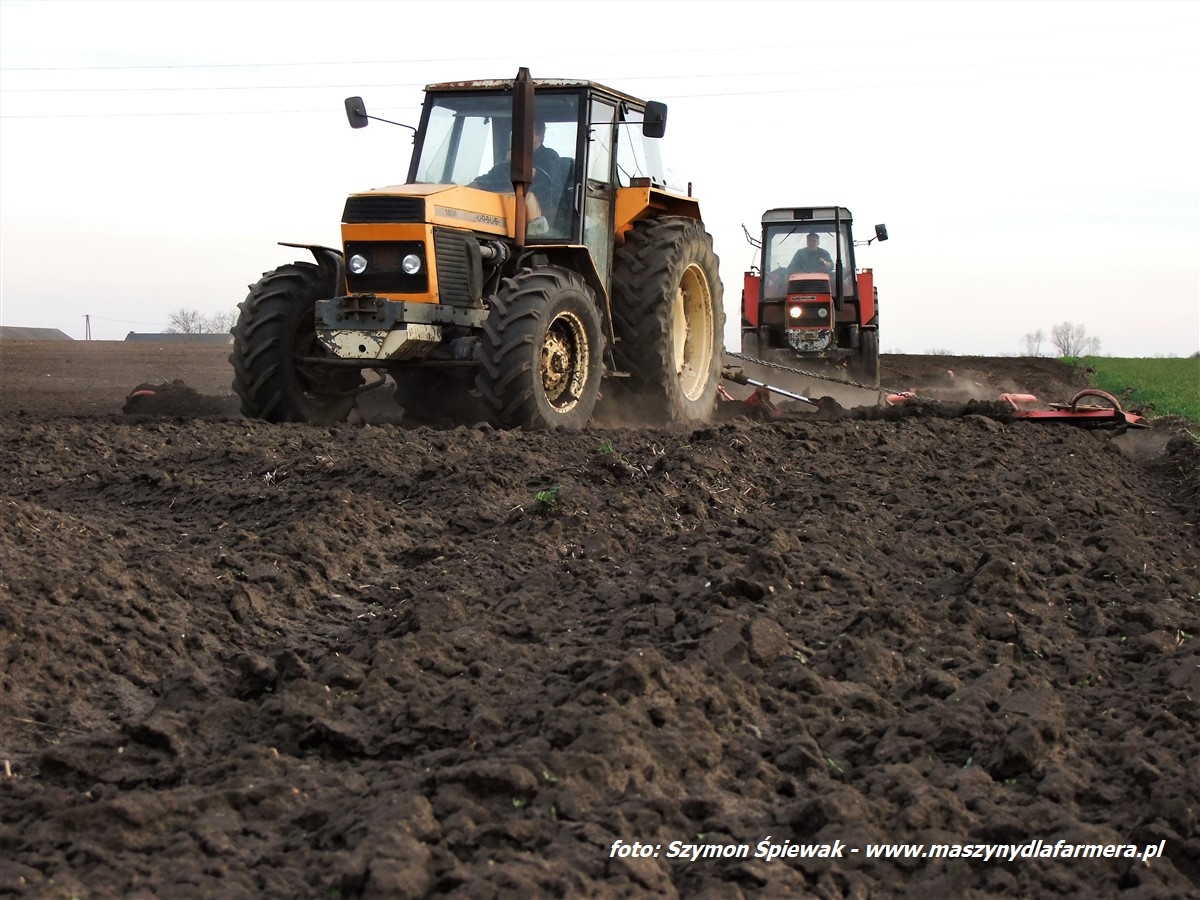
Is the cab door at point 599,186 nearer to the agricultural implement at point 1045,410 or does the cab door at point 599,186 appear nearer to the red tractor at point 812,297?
the agricultural implement at point 1045,410

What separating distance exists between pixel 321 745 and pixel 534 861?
42.1 inches

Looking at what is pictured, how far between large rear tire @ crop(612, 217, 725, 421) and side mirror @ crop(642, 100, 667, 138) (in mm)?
1352

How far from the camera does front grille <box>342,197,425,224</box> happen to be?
9.01 meters

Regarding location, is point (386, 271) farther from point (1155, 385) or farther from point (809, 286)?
point (1155, 385)

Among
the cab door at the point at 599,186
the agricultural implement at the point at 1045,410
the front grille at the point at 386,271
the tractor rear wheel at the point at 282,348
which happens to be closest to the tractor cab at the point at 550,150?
the cab door at the point at 599,186

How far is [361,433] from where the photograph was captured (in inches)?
347

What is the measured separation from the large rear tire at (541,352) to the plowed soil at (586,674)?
0.74 metres

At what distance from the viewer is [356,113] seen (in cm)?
958

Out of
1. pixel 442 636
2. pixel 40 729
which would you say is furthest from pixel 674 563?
pixel 40 729

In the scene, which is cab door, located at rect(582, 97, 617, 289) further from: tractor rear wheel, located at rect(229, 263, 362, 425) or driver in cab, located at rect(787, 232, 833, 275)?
driver in cab, located at rect(787, 232, 833, 275)

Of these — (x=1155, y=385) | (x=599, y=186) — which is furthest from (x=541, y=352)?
(x=1155, y=385)

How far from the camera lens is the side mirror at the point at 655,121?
356 inches

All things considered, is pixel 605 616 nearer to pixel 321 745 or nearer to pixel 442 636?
pixel 442 636

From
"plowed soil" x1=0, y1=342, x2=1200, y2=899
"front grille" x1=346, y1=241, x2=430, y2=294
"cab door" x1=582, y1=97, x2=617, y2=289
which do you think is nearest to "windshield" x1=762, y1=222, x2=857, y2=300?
"cab door" x1=582, y1=97, x2=617, y2=289
